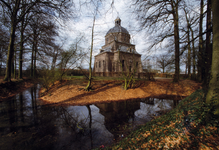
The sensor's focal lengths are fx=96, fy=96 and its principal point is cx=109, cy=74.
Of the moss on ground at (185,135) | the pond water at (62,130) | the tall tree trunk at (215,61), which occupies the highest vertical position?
the tall tree trunk at (215,61)

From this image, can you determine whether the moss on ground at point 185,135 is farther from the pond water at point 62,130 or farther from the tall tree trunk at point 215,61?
the pond water at point 62,130

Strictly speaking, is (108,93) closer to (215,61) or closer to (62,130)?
(62,130)

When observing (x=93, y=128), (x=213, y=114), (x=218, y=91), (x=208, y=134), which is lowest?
(x=93, y=128)

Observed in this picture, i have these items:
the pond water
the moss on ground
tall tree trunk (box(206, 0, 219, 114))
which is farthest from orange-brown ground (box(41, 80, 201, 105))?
tall tree trunk (box(206, 0, 219, 114))

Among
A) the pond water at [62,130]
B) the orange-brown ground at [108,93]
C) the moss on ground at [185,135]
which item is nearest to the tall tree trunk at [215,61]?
the moss on ground at [185,135]

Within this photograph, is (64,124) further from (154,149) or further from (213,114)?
(213,114)

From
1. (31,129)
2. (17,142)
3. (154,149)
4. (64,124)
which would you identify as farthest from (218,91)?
(31,129)

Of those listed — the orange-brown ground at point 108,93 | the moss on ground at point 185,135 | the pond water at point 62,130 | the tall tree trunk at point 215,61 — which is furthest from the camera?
the orange-brown ground at point 108,93

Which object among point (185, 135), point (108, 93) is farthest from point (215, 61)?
point (108, 93)

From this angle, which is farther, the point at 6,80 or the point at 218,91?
the point at 6,80

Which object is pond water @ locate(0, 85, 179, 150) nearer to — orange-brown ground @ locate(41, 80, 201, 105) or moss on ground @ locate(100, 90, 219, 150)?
moss on ground @ locate(100, 90, 219, 150)

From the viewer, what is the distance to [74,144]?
2.94 meters

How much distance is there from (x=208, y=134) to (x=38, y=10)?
12.5 m

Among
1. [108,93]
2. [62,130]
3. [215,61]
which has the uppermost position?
[215,61]
